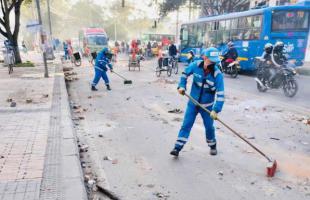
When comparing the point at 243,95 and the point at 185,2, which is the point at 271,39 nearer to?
the point at 243,95

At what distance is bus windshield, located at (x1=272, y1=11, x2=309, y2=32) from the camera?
48.8ft

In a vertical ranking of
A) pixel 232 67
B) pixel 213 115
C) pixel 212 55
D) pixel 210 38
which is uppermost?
pixel 210 38

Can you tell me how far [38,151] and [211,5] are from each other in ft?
91.4

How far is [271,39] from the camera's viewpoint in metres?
15.0

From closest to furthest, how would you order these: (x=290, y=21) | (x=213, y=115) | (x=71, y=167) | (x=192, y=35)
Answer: (x=71, y=167)
(x=213, y=115)
(x=290, y=21)
(x=192, y=35)

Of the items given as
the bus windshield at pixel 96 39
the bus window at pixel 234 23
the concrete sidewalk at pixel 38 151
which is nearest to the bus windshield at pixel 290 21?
the bus window at pixel 234 23

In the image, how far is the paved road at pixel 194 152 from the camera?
4.09m

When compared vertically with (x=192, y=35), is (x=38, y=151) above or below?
below

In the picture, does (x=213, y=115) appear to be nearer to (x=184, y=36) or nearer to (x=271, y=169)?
(x=271, y=169)

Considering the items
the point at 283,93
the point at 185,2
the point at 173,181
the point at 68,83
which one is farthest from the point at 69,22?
the point at 173,181

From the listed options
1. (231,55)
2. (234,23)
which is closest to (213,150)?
(231,55)

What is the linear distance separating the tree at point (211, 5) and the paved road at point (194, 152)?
853 inches

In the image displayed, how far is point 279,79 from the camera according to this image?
1055 centimetres

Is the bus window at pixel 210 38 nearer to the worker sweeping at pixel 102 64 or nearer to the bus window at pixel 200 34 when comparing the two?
the bus window at pixel 200 34
